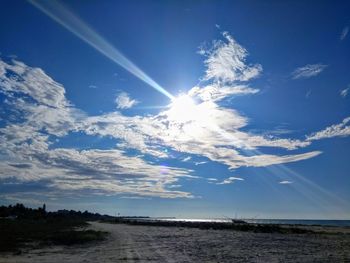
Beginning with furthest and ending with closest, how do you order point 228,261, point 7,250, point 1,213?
point 1,213, point 7,250, point 228,261

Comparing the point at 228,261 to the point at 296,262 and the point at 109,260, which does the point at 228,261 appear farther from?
the point at 109,260

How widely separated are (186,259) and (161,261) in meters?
2.41

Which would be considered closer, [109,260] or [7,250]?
[109,260]

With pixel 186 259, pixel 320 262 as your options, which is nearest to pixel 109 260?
pixel 186 259

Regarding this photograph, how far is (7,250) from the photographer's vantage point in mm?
29641

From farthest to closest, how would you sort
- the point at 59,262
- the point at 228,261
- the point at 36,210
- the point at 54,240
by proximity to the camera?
the point at 36,210 < the point at 54,240 < the point at 228,261 < the point at 59,262

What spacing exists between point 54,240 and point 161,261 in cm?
1990

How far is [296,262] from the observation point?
84.7 ft

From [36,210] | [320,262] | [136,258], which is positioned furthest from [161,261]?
[36,210]

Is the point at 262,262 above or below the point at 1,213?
below

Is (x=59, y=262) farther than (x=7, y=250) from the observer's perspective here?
No

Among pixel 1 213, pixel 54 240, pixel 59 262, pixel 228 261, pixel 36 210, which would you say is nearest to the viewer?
pixel 59 262

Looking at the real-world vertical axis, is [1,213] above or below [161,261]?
above

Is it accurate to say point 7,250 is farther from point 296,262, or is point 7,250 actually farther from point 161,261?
point 296,262
